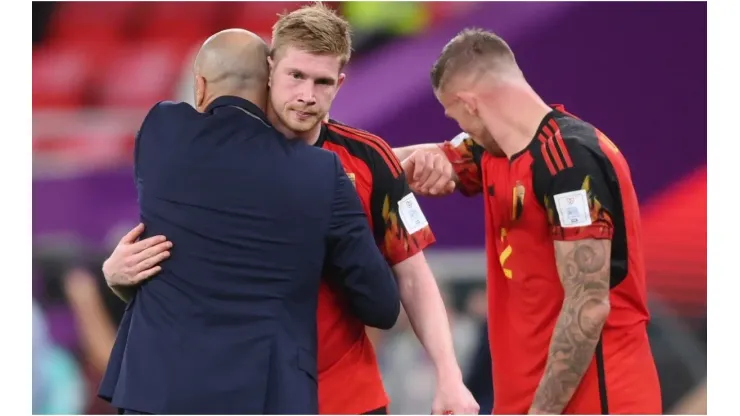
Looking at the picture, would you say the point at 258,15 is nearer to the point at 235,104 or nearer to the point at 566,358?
the point at 235,104

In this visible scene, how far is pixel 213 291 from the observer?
85.4 inches

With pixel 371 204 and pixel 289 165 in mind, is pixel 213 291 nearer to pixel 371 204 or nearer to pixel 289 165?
pixel 289 165

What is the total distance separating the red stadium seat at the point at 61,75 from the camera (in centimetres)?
551

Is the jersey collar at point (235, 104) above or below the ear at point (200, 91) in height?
below

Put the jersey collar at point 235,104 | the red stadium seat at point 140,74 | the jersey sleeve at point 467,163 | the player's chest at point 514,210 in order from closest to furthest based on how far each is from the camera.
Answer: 1. the jersey collar at point 235,104
2. the player's chest at point 514,210
3. the jersey sleeve at point 467,163
4. the red stadium seat at point 140,74

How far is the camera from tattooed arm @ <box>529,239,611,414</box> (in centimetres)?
237

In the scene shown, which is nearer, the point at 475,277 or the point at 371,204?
the point at 371,204

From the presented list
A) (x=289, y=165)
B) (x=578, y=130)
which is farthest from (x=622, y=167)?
(x=289, y=165)

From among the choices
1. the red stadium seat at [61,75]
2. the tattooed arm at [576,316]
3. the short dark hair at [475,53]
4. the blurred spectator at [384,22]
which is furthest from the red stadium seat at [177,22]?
the tattooed arm at [576,316]

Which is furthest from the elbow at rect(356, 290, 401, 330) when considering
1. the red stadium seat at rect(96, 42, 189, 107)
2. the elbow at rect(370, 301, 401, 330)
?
the red stadium seat at rect(96, 42, 189, 107)

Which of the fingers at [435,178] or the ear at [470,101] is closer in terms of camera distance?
the ear at [470,101]

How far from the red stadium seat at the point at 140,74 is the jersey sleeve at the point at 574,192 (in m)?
3.39

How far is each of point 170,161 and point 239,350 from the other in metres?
0.49

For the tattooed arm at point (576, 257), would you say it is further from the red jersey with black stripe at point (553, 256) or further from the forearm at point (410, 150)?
the forearm at point (410, 150)
